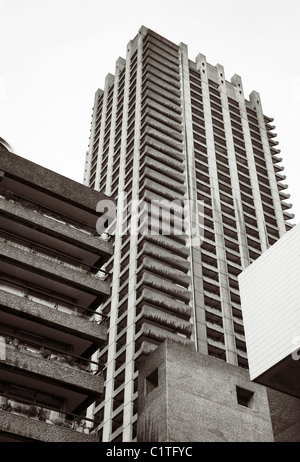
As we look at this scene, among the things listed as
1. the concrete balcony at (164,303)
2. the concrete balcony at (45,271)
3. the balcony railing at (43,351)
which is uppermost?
the concrete balcony at (164,303)

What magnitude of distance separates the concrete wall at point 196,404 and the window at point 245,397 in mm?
150

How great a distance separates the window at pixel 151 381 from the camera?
30.5 meters

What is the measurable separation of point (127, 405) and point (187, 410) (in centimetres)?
3557

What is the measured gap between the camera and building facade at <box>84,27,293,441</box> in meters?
68.9

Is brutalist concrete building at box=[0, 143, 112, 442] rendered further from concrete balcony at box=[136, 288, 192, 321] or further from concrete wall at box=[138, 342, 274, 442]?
concrete balcony at box=[136, 288, 192, 321]

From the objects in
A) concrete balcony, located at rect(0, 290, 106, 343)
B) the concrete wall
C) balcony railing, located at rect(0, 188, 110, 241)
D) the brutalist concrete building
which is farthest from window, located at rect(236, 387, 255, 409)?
balcony railing, located at rect(0, 188, 110, 241)

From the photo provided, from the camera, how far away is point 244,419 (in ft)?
98.0

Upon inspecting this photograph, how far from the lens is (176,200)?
269 feet

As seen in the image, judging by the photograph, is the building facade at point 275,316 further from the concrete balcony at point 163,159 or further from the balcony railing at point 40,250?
the concrete balcony at point 163,159

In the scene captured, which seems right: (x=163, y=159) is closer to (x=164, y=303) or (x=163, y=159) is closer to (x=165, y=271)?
(x=165, y=271)

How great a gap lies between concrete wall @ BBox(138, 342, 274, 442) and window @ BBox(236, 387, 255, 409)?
150 mm

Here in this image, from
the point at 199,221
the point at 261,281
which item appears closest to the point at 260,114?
the point at 199,221

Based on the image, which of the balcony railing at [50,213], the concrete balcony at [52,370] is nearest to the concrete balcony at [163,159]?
the balcony railing at [50,213]
